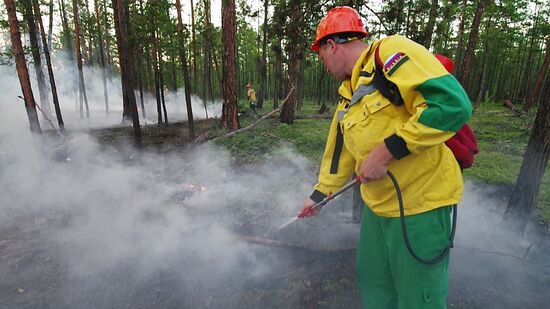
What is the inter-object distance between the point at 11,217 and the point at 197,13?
23.9 m

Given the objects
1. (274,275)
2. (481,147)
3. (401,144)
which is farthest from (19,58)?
(481,147)

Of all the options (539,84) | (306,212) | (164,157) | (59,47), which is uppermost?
(59,47)

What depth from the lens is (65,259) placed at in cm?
382

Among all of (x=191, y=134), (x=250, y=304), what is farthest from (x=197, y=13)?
(x=250, y=304)

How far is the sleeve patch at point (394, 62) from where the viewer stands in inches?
55.3

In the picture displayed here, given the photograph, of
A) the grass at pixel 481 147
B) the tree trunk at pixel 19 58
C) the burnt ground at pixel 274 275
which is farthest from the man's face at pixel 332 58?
the tree trunk at pixel 19 58

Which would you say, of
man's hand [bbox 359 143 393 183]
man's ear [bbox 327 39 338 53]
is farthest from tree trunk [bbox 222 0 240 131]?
man's hand [bbox 359 143 393 183]

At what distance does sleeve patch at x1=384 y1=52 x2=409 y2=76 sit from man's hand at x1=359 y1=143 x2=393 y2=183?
1.22ft

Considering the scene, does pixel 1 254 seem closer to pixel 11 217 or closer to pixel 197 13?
pixel 11 217

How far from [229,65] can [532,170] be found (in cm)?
926

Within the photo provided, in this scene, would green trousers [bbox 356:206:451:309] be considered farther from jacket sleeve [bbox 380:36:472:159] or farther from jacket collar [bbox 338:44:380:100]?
jacket collar [bbox 338:44:380:100]

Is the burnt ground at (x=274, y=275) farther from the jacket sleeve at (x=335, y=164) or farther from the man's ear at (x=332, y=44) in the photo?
the man's ear at (x=332, y=44)

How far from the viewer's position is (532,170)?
3.47 meters

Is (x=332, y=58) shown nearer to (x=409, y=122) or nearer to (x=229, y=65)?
(x=409, y=122)
